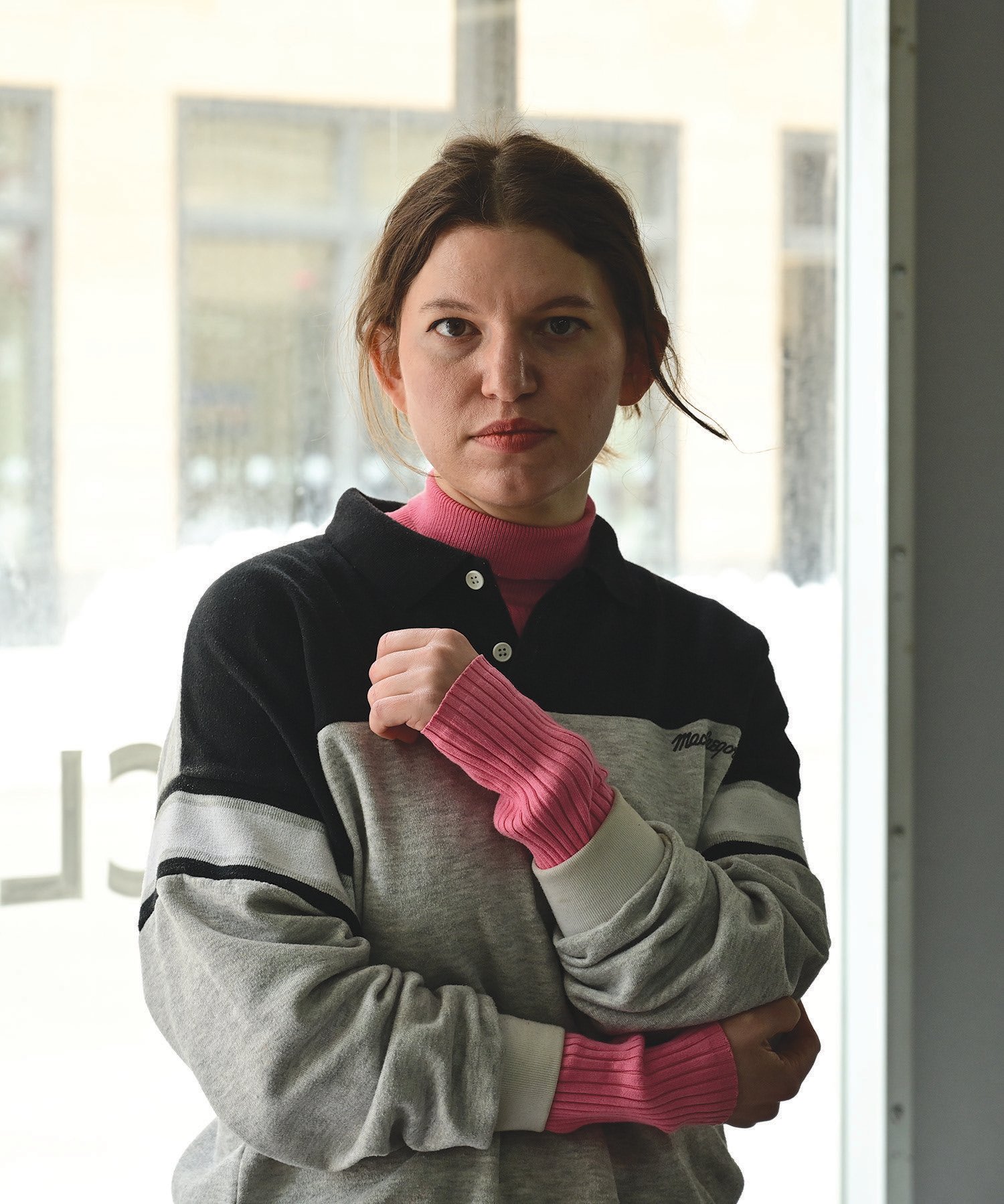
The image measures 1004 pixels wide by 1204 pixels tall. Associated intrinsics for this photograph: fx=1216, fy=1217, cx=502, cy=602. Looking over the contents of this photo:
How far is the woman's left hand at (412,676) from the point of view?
0.94 m

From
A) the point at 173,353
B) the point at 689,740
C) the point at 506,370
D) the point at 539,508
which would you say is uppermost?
the point at 173,353

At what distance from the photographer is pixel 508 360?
3.28ft

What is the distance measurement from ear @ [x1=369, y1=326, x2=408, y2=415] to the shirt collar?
0.11 metres

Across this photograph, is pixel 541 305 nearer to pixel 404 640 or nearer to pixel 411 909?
pixel 404 640

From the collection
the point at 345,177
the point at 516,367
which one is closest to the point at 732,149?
the point at 345,177

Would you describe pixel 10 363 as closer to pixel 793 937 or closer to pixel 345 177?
pixel 345 177

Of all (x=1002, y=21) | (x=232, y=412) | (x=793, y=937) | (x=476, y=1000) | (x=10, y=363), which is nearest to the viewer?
(x=476, y=1000)

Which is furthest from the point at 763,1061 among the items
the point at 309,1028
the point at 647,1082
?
the point at 309,1028

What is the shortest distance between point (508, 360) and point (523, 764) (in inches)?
13.0

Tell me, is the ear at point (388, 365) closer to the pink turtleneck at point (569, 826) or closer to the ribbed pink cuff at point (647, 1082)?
the pink turtleneck at point (569, 826)

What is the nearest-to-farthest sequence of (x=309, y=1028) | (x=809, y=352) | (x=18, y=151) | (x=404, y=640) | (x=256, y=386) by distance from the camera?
(x=309, y=1028), (x=404, y=640), (x=18, y=151), (x=256, y=386), (x=809, y=352)

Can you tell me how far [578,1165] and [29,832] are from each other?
95 cm

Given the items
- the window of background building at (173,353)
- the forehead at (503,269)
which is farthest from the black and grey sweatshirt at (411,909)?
the window of background building at (173,353)

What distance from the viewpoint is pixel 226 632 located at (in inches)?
38.8
